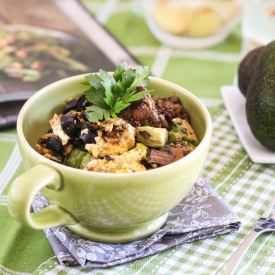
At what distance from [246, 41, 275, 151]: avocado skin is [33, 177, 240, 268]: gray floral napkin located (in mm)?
144

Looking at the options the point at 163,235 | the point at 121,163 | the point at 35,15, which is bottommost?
the point at 35,15

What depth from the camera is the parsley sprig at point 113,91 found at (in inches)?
28.1

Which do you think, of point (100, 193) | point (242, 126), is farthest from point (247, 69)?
point (100, 193)

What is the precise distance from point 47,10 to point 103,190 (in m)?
0.78

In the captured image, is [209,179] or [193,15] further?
[193,15]

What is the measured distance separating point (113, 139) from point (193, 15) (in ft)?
2.13

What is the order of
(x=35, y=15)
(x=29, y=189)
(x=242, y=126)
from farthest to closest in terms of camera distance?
(x=35, y=15)
(x=242, y=126)
(x=29, y=189)

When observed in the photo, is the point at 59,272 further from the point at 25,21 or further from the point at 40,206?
the point at 25,21

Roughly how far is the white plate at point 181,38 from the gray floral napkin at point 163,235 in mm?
556

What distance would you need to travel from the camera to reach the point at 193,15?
126 cm

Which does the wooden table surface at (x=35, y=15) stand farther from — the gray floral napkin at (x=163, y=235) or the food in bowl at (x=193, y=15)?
the gray floral napkin at (x=163, y=235)

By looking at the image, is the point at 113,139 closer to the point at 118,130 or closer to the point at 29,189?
the point at 118,130

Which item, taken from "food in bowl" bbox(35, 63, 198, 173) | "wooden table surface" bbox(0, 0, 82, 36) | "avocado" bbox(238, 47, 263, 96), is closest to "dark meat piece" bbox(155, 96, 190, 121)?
"food in bowl" bbox(35, 63, 198, 173)

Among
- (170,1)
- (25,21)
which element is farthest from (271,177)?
(25,21)
